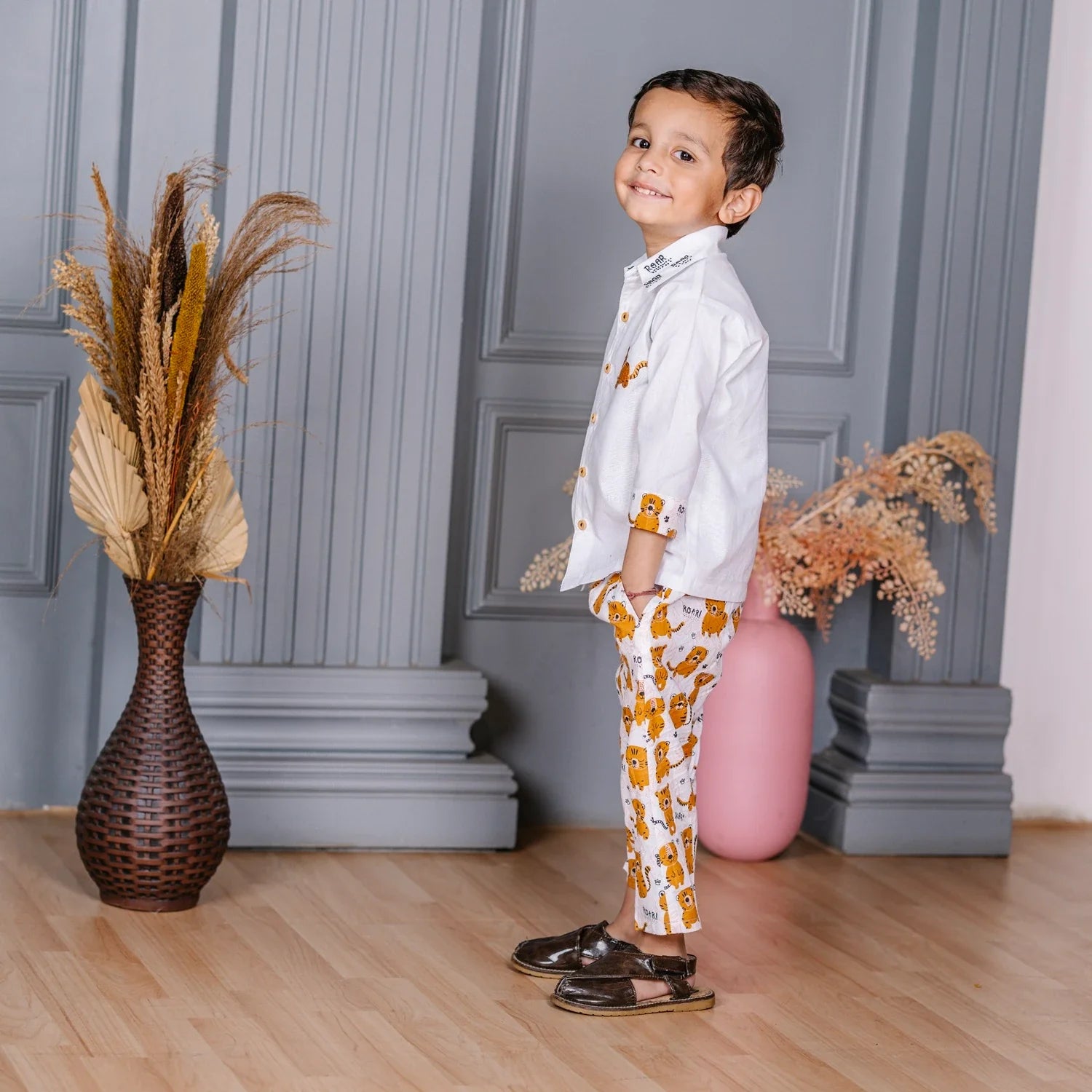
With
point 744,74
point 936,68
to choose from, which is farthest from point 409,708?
point 936,68

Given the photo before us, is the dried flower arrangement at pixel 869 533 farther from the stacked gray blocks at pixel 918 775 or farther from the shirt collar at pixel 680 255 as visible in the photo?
the shirt collar at pixel 680 255

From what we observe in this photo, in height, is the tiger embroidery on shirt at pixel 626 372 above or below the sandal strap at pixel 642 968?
above

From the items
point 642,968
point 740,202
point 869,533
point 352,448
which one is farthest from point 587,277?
point 642,968

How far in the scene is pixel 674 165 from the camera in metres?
2.37

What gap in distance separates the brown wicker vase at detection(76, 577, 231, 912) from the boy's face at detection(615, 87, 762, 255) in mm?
1010

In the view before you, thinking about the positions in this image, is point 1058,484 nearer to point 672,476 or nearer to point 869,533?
point 869,533

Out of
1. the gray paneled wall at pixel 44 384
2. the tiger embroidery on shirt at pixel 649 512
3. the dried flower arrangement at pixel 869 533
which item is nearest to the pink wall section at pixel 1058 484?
the dried flower arrangement at pixel 869 533

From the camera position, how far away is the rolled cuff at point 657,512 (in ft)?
7.50

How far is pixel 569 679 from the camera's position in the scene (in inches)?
138

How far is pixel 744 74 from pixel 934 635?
1280mm

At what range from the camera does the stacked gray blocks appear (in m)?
3.49

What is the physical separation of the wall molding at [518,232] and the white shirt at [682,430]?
0.95 metres

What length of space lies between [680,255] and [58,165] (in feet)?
4.72

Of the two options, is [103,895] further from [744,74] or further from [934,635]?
[744,74]
